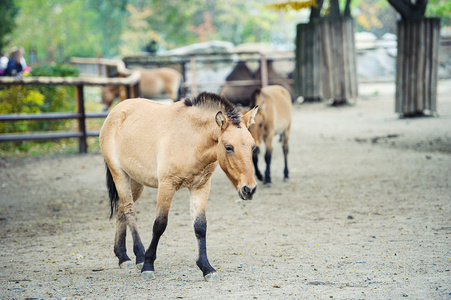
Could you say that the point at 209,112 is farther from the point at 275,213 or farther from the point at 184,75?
the point at 184,75

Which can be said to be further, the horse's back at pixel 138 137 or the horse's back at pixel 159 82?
the horse's back at pixel 159 82

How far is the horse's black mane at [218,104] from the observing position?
4.24 meters

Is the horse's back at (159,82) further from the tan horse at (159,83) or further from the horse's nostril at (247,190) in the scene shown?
the horse's nostril at (247,190)

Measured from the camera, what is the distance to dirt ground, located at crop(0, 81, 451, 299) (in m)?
4.08

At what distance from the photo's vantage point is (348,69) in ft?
54.7

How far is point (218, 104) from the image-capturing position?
175 inches

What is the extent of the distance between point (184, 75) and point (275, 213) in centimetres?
1579

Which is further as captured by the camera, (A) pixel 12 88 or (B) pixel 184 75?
(B) pixel 184 75

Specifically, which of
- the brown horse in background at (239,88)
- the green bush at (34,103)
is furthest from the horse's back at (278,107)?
the brown horse in background at (239,88)

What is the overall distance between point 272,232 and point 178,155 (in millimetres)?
1884

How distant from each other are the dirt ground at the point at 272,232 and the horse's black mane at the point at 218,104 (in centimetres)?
133

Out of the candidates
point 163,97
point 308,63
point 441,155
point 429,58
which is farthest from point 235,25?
point 441,155

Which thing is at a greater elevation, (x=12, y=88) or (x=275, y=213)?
(x=12, y=88)

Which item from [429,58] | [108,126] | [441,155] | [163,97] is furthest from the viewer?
[163,97]
